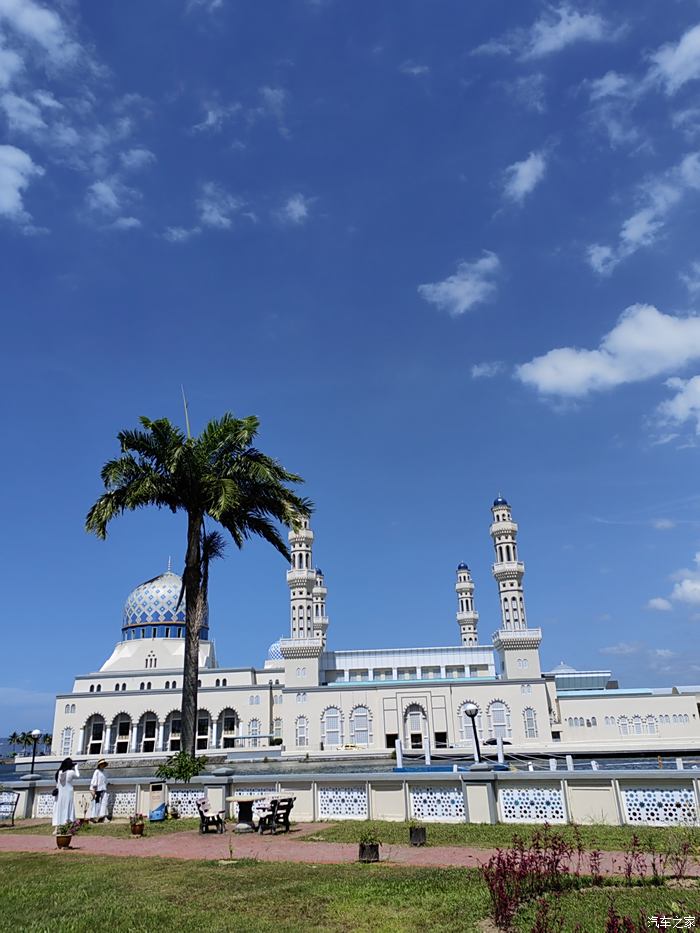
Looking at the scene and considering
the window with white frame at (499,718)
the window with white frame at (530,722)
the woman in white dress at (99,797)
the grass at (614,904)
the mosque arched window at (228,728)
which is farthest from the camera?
the mosque arched window at (228,728)

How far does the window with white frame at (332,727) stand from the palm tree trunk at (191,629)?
36586 millimetres

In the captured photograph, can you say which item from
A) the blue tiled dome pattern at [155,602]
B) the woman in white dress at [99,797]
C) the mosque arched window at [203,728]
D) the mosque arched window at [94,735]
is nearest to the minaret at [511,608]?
the mosque arched window at [203,728]

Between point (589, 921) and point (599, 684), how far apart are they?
63.0 m

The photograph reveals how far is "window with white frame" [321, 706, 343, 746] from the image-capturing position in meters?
53.6

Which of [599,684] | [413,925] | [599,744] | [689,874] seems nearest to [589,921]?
[413,925]

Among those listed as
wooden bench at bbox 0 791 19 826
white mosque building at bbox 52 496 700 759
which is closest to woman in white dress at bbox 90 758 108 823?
wooden bench at bbox 0 791 19 826

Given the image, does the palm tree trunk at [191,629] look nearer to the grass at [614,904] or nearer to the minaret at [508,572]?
the grass at [614,904]

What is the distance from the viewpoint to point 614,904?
7.22m

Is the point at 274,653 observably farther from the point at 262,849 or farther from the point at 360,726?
the point at 262,849

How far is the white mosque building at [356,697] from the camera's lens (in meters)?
51.8

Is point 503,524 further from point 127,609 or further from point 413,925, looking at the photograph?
point 413,925

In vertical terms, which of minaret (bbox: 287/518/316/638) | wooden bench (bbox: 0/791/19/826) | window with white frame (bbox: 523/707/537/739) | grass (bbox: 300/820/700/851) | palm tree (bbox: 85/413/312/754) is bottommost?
grass (bbox: 300/820/700/851)

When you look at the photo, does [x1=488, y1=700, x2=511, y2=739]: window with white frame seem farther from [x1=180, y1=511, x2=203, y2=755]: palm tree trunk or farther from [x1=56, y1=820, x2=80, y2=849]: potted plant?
[x1=56, y1=820, x2=80, y2=849]: potted plant

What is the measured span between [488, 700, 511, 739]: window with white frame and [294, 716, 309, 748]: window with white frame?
45.4 feet
